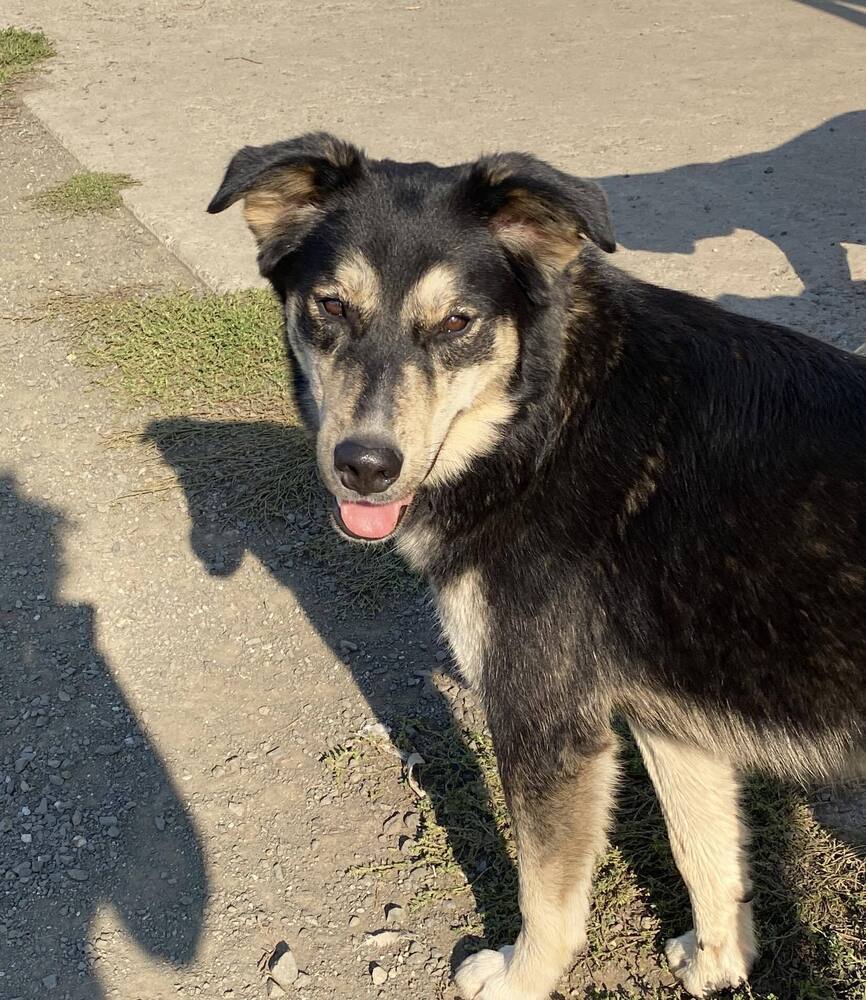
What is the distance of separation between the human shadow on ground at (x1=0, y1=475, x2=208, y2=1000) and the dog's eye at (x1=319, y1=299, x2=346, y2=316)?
187 cm

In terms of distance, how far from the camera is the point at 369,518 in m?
2.73

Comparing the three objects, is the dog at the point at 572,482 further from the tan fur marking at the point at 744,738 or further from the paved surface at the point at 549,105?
the paved surface at the point at 549,105

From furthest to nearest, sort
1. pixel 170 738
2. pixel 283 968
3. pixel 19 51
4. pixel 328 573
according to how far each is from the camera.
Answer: pixel 19 51
pixel 328 573
pixel 170 738
pixel 283 968

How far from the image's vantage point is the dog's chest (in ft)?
8.89

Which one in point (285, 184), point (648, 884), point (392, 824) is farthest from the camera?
point (392, 824)

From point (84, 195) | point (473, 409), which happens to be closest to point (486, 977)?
point (473, 409)

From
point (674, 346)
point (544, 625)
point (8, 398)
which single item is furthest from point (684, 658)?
point (8, 398)

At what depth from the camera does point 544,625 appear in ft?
8.65

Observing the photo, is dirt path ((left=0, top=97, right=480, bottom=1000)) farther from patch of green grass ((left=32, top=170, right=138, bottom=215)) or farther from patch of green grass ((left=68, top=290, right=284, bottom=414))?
patch of green grass ((left=32, top=170, right=138, bottom=215))

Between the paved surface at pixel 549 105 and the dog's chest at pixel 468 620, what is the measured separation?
11.9 feet

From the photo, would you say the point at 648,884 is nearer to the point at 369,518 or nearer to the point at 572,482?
the point at 572,482

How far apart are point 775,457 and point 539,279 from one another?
812 mm

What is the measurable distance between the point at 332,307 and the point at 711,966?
2.19 meters

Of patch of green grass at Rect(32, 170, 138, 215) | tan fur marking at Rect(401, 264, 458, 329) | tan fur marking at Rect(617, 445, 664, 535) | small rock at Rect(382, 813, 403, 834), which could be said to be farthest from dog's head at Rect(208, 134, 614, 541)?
patch of green grass at Rect(32, 170, 138, 215)
